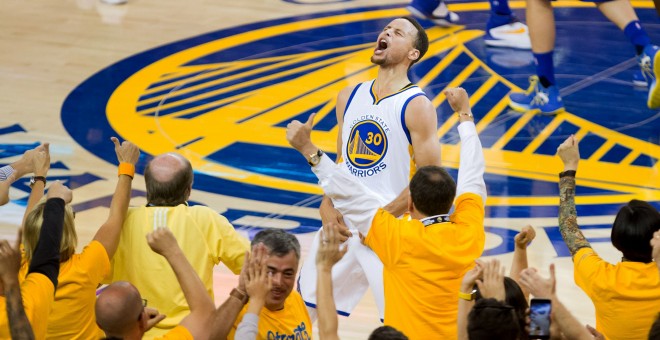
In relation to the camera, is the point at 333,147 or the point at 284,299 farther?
the point at 333,147

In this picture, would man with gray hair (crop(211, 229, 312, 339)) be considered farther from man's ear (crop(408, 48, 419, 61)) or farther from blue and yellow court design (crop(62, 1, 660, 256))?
blue and yellow court design (crop(62, 1, 660, 256))

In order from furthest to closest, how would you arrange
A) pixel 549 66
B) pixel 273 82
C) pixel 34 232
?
pixel 273 82, pixel 549 66, pixel 34 232

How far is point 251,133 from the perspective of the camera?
27.9ft

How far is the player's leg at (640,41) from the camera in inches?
332

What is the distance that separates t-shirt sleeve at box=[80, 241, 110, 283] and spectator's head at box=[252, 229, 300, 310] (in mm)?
579

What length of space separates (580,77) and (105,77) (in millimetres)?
4029

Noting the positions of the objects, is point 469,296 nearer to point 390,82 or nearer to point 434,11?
point 390,82

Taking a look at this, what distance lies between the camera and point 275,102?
9.06 metres

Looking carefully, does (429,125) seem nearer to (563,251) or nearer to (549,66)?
(563,251)

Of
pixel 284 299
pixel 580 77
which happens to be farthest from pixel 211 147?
pixel 284 299

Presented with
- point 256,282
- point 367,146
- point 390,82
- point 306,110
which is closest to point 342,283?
point 367,146

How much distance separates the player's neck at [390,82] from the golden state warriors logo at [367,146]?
180 millimetres

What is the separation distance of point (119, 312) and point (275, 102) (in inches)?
221

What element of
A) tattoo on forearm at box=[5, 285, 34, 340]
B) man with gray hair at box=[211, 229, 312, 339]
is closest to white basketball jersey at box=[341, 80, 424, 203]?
man with gray hair at box=[211, 229, 312, 339]
